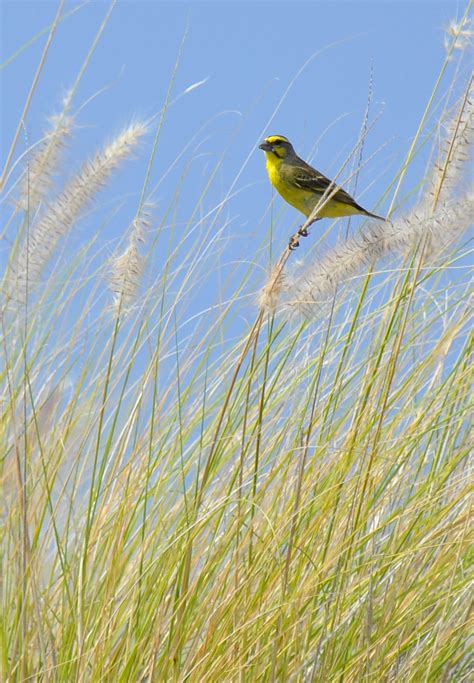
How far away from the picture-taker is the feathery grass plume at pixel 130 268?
1787 mm

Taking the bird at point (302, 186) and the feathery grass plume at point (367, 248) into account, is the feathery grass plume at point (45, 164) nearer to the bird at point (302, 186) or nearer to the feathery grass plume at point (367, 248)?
the feathery grass plume at point (367, 248)

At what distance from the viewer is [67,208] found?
5.95 feet

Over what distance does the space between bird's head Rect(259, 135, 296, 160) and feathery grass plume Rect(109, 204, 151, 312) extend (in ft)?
7.04

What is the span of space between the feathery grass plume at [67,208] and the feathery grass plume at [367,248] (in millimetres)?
419

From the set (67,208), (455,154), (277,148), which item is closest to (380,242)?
(455,154)

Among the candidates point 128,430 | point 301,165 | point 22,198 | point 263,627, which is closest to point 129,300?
point 22,198

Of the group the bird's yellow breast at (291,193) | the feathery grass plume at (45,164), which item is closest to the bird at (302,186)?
the bird's yellow breast at (291,193)

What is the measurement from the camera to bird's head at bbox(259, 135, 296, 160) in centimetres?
397

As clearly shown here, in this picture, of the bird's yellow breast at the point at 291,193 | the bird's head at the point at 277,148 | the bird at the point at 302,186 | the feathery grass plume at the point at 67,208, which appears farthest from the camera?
the bird's head at the point at 277,148

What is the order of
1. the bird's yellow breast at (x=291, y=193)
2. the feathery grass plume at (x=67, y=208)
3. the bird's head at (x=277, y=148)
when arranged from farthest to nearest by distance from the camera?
the bird's head at (x=277, y=148) → the bird's yellow breast at (x=291, y=193) → the feathery grass plume at (x=67, y=208)

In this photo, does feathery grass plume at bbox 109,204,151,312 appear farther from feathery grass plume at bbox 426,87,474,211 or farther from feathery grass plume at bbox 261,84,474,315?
feathery grass plume at bbox 426,87,474,211

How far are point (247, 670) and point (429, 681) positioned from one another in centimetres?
45

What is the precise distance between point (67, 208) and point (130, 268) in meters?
0.16

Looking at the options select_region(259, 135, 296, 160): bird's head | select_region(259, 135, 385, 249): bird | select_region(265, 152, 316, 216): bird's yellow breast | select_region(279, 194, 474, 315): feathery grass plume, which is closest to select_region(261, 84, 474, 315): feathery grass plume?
select_region(279, 194, 474, 315): feathery grass plume
